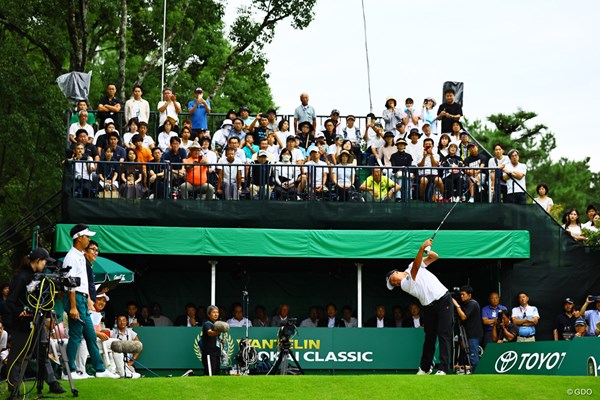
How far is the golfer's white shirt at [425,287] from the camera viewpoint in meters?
17.1

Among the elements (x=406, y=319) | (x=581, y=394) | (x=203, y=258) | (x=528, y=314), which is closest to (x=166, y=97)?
(x=203, y=258)

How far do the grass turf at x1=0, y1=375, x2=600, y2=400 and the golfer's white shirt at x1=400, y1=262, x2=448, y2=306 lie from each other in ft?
5.46

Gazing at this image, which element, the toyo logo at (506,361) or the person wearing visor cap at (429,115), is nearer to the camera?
the toyo logo at (506,361)

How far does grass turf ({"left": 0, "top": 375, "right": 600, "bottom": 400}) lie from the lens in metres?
14.7

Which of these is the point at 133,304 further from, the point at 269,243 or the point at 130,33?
the point at 130,33

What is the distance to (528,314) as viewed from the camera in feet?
75.6

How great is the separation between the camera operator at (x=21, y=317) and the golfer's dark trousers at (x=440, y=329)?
5.83m

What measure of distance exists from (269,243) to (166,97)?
221 inches

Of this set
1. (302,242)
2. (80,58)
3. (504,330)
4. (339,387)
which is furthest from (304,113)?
(339,387)

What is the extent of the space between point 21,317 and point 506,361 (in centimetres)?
857

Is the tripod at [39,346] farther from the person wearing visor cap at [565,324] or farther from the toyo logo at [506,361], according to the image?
the person wearing visor cap at [565,324]

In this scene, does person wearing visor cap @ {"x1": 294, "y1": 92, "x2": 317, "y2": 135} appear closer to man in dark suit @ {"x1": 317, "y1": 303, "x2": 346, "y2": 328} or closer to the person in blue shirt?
the person in blue shirt

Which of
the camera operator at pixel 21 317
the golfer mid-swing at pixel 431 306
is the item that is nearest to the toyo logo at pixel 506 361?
the golfer mid-swing at pixel 431 306

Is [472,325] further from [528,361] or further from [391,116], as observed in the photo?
[391,116]
